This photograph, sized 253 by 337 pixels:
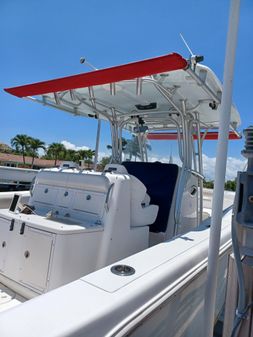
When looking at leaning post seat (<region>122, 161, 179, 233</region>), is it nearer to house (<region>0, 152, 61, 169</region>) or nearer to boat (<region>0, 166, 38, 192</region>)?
boat (<region>0, 166, 38, 192</region>)

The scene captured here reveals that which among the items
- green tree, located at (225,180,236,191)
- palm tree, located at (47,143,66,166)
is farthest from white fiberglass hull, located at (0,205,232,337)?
palm tree, located at (47,143,66,166)

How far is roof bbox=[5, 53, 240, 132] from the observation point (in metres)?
1.93

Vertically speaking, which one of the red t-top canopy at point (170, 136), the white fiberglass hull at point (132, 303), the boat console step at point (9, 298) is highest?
the red t-top canopy at point (170, 136)

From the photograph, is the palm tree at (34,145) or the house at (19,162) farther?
the palm tree at (34,145)

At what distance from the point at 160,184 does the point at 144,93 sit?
104 centimetres

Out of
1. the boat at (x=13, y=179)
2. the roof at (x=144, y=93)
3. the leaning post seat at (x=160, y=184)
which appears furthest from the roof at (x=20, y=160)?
the leaning post seat at (x=160, y=184)

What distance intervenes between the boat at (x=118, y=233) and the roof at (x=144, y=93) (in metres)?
0.01

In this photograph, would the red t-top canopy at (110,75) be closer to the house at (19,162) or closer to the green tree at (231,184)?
the green tree at (231,184)

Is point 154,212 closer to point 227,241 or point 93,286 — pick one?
point 227,241

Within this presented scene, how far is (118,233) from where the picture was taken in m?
1.99

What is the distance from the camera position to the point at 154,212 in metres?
2.47

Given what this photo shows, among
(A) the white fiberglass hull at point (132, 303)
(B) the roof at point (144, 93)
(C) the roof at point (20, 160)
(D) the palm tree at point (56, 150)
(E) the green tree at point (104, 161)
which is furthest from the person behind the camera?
(D) the palm tree at point (56, 150)

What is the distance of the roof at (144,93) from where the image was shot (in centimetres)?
193

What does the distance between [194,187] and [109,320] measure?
2440 millimetres
